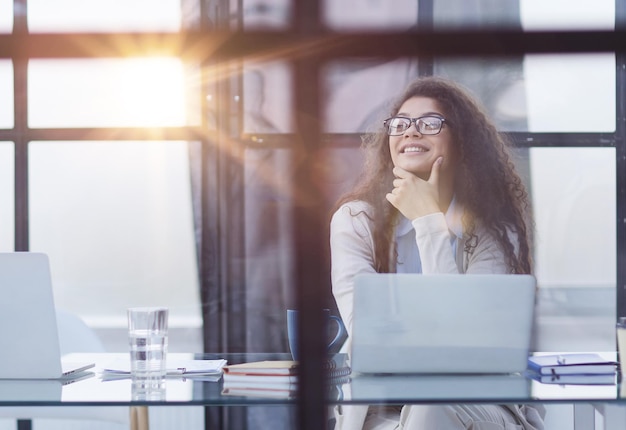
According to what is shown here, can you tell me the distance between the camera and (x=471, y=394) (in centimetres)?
128

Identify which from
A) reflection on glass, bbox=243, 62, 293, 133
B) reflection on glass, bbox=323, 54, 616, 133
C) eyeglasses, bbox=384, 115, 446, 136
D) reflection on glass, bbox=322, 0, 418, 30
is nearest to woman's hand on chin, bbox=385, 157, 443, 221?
eyeglasses, bbox=384, 115, 446, 136

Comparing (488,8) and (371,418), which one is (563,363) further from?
(488,8)

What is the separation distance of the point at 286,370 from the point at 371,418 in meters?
0.60

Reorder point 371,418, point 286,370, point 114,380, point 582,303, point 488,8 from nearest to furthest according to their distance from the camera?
point 286,370
point 114,380
point 371,418
point 488,8
point 582,303

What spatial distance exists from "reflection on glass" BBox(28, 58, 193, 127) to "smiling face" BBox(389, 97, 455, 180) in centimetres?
90

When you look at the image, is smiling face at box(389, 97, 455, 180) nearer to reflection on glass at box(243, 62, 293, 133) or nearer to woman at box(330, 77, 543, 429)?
woman at box(330, 77, 543, 429)

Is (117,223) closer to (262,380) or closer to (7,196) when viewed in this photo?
(7,196)

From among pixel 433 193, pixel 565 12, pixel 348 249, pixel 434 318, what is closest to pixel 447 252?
pixel 348 249

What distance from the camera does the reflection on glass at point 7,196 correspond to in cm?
334

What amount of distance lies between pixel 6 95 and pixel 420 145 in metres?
1.75

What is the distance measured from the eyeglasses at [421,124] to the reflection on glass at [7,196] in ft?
5.28

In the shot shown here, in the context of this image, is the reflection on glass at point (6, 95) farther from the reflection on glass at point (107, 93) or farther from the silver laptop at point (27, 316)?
the silver laptop at point (27, 316)

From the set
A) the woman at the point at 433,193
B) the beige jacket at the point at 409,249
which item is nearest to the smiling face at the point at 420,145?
the woman at the point at 433,193

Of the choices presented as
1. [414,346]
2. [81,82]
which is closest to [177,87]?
[81,82]
